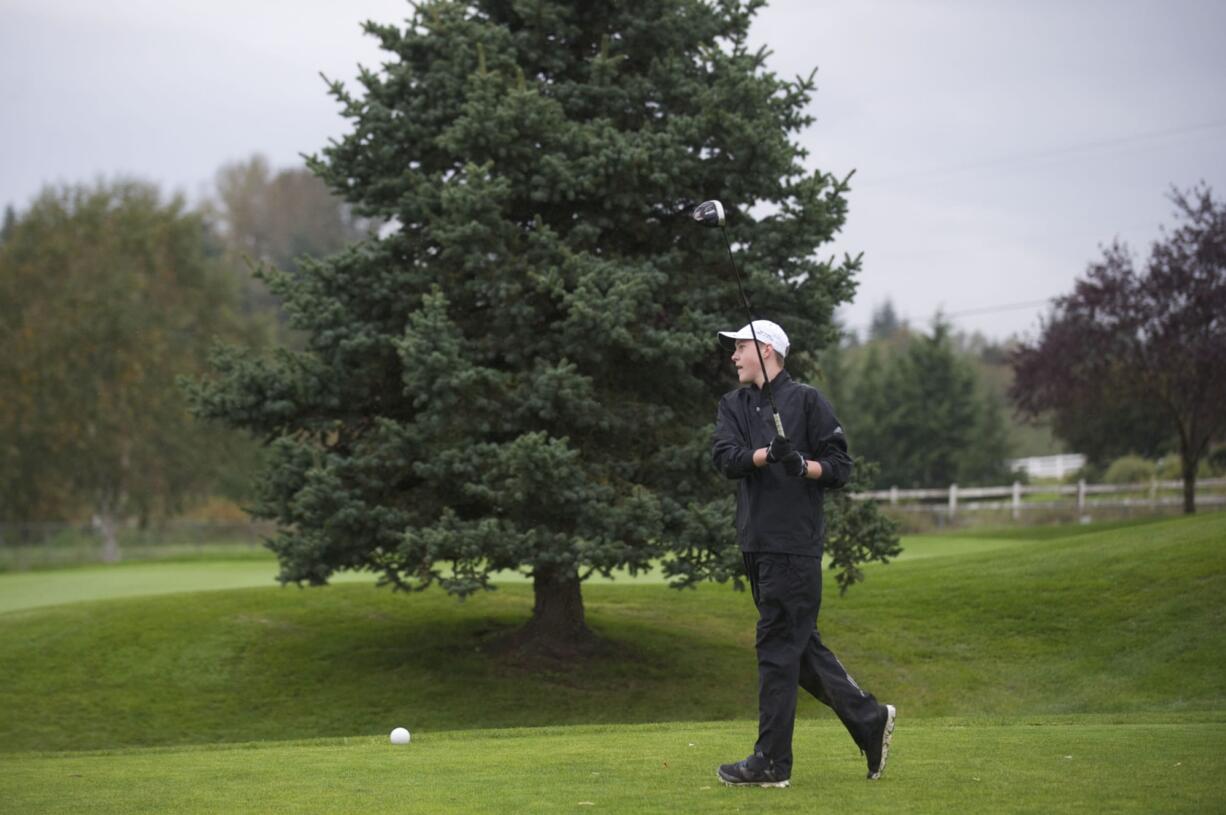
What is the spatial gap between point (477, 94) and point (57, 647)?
9779 millimetres

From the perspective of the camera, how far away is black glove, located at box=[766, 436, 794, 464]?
23.3ft

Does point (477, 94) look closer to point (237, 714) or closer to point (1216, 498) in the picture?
point (237, 714)

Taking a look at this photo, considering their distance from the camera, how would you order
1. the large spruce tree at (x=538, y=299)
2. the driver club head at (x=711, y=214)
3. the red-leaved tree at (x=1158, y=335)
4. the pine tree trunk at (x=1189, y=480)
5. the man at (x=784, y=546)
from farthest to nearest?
the pine tree trunk at (x=1189, y=480) < the red-leaved tree at (x=1158, y=335) < the large spruce tree at (x=538, y=299) < the driver club head at (x=711, y=214) < the man at (x=784, y=546)

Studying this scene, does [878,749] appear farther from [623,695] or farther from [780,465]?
[623,695]

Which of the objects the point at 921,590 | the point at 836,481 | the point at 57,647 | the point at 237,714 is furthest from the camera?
the point at 921,590

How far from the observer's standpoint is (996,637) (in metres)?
19.5

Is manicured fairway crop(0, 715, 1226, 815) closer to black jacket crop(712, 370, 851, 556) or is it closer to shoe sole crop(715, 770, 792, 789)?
shoe sole crop(715, 770, 792, 789)

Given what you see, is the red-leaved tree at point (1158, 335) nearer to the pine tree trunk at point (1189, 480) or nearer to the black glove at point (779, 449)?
the pine tree trunk at point (1189, 480)

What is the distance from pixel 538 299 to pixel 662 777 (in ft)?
32.3

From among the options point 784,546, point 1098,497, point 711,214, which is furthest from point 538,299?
point 1098,497

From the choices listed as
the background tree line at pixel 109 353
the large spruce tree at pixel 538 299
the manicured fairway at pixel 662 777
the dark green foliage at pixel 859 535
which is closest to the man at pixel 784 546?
the manicured fairway at pixel 662 777

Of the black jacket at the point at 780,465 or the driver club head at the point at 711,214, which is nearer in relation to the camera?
the black jacket at the point at 780,465

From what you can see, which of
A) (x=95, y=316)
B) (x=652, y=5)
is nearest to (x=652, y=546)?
(x=652, y=5)

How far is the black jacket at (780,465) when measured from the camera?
7.34 metres
